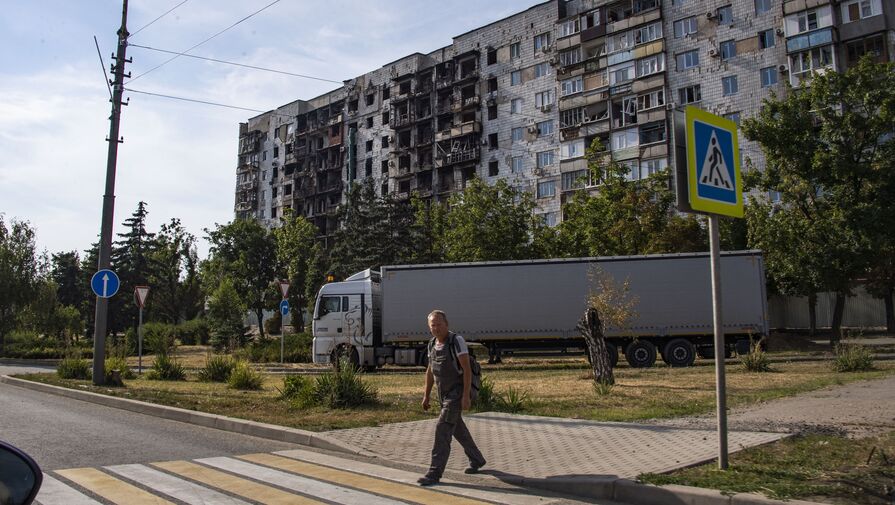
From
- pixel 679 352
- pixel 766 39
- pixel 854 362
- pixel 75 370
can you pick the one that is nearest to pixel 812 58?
pixel 766 39

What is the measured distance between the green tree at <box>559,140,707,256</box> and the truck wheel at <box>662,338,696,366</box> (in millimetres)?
13545

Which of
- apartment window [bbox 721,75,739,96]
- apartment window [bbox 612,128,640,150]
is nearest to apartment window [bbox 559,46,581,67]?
apartment window [bbox 612,128,640,150]

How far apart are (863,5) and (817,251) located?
21332 mm

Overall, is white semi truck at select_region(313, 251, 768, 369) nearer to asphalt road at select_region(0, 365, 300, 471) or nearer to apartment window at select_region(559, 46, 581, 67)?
asphalt road at select_region(0, 365, 300, 471)

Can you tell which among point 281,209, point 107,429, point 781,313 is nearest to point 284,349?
point 107,429

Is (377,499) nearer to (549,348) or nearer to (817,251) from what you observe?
(549,348)

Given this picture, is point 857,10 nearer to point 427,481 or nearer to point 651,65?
point 651,65

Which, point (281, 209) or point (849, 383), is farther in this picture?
point (281, 209)

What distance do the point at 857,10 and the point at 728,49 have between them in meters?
8.06

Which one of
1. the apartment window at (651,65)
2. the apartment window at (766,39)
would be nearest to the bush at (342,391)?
the apartment window at (766,39)

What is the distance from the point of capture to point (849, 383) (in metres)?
13.8

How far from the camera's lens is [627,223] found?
116ft

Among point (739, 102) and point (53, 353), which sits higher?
point (739, 102)

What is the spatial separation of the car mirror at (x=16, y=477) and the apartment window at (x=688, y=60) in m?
52.2
